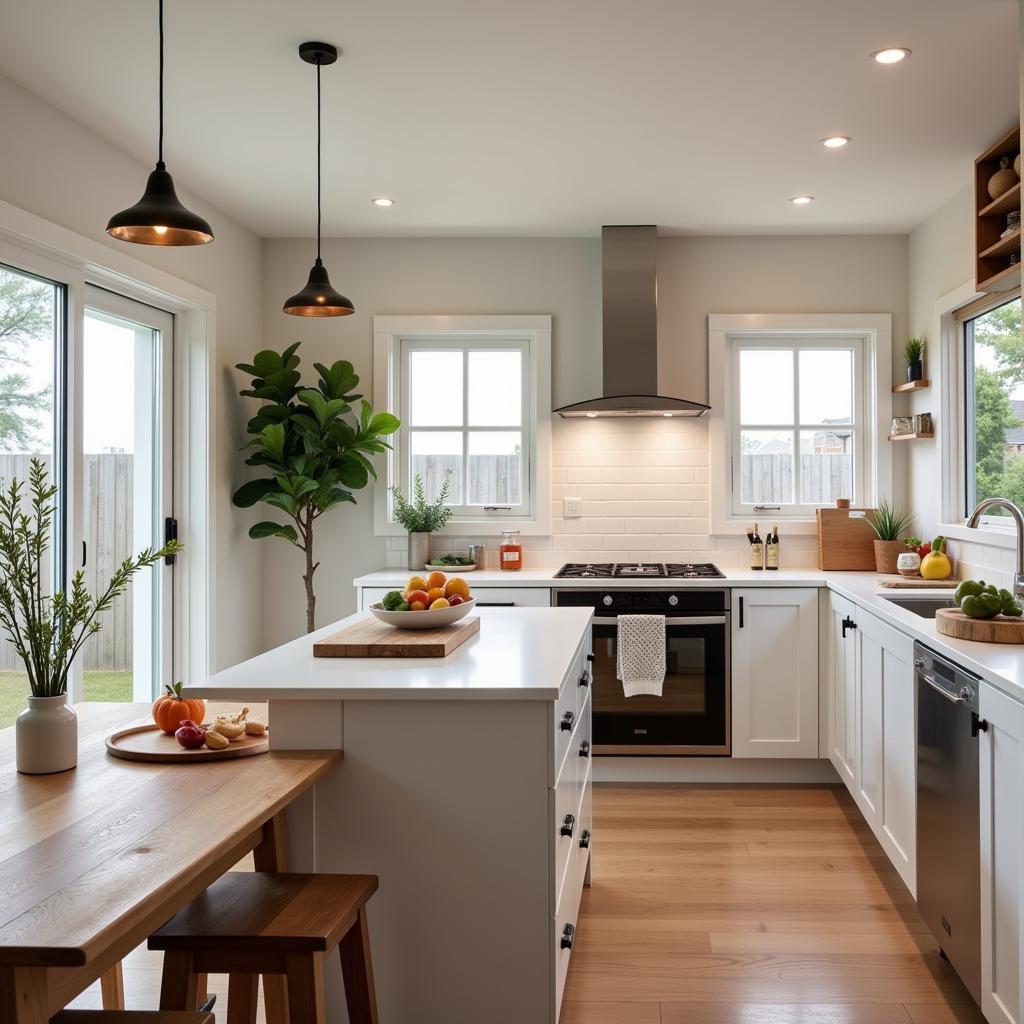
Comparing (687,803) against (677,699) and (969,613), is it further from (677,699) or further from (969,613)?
(969,613)

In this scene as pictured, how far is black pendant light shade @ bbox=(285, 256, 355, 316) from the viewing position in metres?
3.21

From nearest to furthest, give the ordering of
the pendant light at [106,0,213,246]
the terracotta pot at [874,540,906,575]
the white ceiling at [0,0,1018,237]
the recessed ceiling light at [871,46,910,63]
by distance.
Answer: the pendant light at [106,0,213,246]
the white ceiling at [0,0,1018,237]
the recessed ceiling light at [871,46,910,63]
the terracotta pot at [874,540,906,575]

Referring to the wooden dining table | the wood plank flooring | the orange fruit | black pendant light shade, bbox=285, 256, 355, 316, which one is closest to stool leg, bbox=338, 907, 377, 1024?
the wooden dining table

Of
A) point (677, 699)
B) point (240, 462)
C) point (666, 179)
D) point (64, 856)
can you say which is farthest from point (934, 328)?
point (64, 856)

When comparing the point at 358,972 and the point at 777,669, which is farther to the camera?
the point at 777,669

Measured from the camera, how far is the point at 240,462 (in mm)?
4875

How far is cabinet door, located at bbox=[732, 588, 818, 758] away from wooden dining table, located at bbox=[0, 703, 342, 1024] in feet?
9.42

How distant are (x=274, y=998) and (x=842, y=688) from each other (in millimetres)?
2991

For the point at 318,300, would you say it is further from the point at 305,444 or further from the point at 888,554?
the point at 888,554

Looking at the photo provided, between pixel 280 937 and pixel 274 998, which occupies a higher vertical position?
pixel 280 937

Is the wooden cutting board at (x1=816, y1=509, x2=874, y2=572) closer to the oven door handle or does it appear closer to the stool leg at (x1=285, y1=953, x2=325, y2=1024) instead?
the oven door handle

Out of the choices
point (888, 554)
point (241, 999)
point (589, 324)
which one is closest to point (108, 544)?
point (241, 999)

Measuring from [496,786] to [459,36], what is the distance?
2159mm

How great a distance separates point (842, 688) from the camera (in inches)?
164
